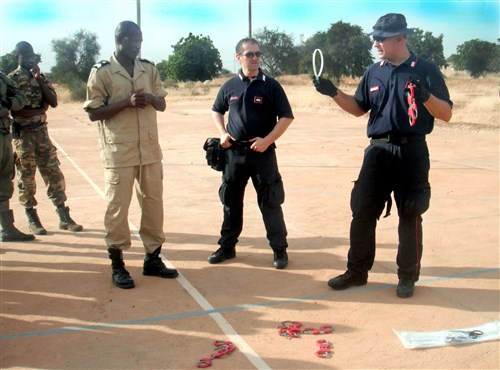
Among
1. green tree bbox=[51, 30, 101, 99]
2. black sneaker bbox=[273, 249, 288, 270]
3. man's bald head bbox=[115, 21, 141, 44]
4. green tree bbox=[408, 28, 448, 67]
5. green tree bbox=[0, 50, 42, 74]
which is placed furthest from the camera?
green tree bbox=[51, 30, 101, 99]

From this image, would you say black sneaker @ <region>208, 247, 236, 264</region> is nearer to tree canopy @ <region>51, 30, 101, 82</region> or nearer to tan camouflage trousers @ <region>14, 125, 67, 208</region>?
tan camouflage trousers @ <region>14, 125, 67, 208</region>

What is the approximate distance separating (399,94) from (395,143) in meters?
0.40

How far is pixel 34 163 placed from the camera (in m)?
7.19

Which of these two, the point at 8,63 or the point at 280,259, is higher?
the point at 8,63

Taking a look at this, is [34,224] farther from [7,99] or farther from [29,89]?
[7,99]

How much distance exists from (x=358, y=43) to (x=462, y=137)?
14971 millimetres

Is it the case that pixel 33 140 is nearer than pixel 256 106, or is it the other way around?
pixel 256 106

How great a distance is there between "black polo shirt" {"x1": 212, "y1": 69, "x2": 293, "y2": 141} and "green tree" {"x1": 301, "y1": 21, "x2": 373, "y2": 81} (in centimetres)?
2132

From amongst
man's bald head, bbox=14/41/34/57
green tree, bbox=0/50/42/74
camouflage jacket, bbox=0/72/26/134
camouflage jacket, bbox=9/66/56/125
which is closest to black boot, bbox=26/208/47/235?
camouflage jacket, bbox=9/66/56/125

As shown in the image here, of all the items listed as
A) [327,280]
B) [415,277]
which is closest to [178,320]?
[327,280]

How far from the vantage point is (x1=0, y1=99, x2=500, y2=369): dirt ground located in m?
3.90

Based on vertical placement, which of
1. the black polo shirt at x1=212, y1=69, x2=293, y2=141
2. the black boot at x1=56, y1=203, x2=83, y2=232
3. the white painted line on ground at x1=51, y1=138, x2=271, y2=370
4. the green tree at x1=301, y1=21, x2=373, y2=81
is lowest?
the white painted line on ground at x1=51, y1=138, x2=271, y2=370

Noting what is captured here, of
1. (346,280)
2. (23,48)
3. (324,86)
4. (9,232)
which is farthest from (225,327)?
(23,48)

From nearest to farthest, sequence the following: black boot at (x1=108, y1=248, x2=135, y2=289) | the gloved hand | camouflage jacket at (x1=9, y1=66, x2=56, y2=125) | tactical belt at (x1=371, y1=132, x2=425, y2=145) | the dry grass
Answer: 1. the gloved hand
2. tactical belt at (x1=371, y1=132, x2=425, y2=145)
3. black boot at (x1=108, y1=248, x2=135, y2=289)
4. camouflage jacket at (x1=9, y1=66, x2=56, y2=125)
5. the dry grass
